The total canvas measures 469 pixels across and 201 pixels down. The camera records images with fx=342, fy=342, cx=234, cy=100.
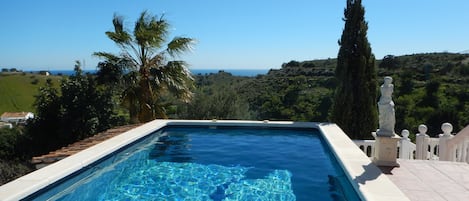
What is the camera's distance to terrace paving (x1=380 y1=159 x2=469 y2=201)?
164 inches

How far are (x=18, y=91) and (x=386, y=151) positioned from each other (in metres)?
65.5

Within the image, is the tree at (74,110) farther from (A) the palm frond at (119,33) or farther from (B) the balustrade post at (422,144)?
(B) the balustrade post at (422,144)

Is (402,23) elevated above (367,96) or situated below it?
above

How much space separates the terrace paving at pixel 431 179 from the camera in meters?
4.16

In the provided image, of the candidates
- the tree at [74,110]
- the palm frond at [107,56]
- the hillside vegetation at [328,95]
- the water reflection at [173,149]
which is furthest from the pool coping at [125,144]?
the hillside vegetation at [328,95]

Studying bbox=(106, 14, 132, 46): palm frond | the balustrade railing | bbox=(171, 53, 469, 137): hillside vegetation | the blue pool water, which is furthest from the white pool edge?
bbox=(171, 53, 469, 137): hillside vegetation

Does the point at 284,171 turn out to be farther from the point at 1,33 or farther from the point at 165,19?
the point at 1,33

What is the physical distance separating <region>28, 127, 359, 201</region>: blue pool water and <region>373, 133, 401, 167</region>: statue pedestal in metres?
0.65

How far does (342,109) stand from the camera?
1012 cm

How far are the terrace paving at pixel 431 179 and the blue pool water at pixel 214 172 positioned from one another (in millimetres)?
703

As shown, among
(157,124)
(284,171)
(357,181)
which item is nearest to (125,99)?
(157,124)

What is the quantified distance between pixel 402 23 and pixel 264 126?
8.82 m

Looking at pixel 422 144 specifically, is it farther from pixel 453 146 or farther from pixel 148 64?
pixel 148 64

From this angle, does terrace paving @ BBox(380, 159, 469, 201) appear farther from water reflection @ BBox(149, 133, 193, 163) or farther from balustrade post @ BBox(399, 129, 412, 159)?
water reflection @ BBox(149, 133, 193, 163)
